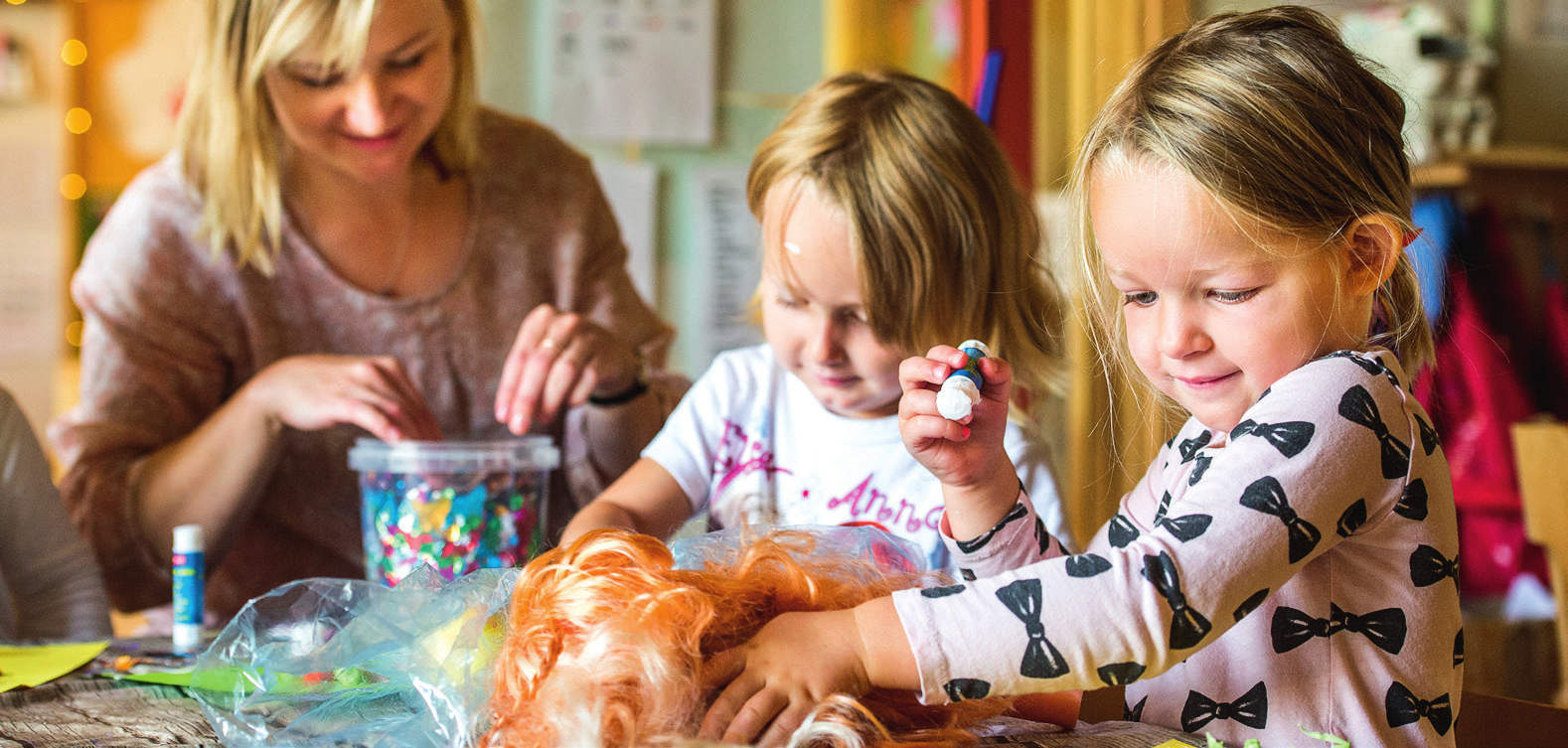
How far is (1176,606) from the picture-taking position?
24.2 inches

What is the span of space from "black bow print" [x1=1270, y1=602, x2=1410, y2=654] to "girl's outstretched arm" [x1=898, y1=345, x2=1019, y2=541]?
0.69 ft

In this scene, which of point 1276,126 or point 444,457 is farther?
point 444,457

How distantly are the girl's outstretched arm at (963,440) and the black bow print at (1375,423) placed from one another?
219 mm

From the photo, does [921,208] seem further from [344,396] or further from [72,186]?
[72,186]

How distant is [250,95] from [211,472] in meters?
0.44

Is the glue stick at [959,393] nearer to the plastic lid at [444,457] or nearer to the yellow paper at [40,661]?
the plastic lid at [444,457]

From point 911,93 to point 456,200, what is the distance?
714 mm

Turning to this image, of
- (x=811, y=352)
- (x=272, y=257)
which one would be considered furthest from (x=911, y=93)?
(x=272, y=257)

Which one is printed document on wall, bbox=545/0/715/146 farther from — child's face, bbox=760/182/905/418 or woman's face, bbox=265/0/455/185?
child's face, bbox=760/182/905/418

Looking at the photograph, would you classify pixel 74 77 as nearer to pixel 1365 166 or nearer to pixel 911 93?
pixel 911 93

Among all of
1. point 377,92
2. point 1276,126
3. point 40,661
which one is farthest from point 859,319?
point 40,661

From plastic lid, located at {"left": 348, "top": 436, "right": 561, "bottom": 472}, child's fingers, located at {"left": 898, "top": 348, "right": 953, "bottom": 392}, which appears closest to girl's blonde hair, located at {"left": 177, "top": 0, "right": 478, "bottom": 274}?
plastic lid, located at {"left": 348, "top": 436, "right": 561, "bottom": 472}

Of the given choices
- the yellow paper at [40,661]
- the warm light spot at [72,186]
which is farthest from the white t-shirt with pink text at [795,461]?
the warm light spot at [72,186]

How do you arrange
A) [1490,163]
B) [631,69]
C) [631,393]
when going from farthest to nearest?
[631,69] → [1490,163] → [631,393]
